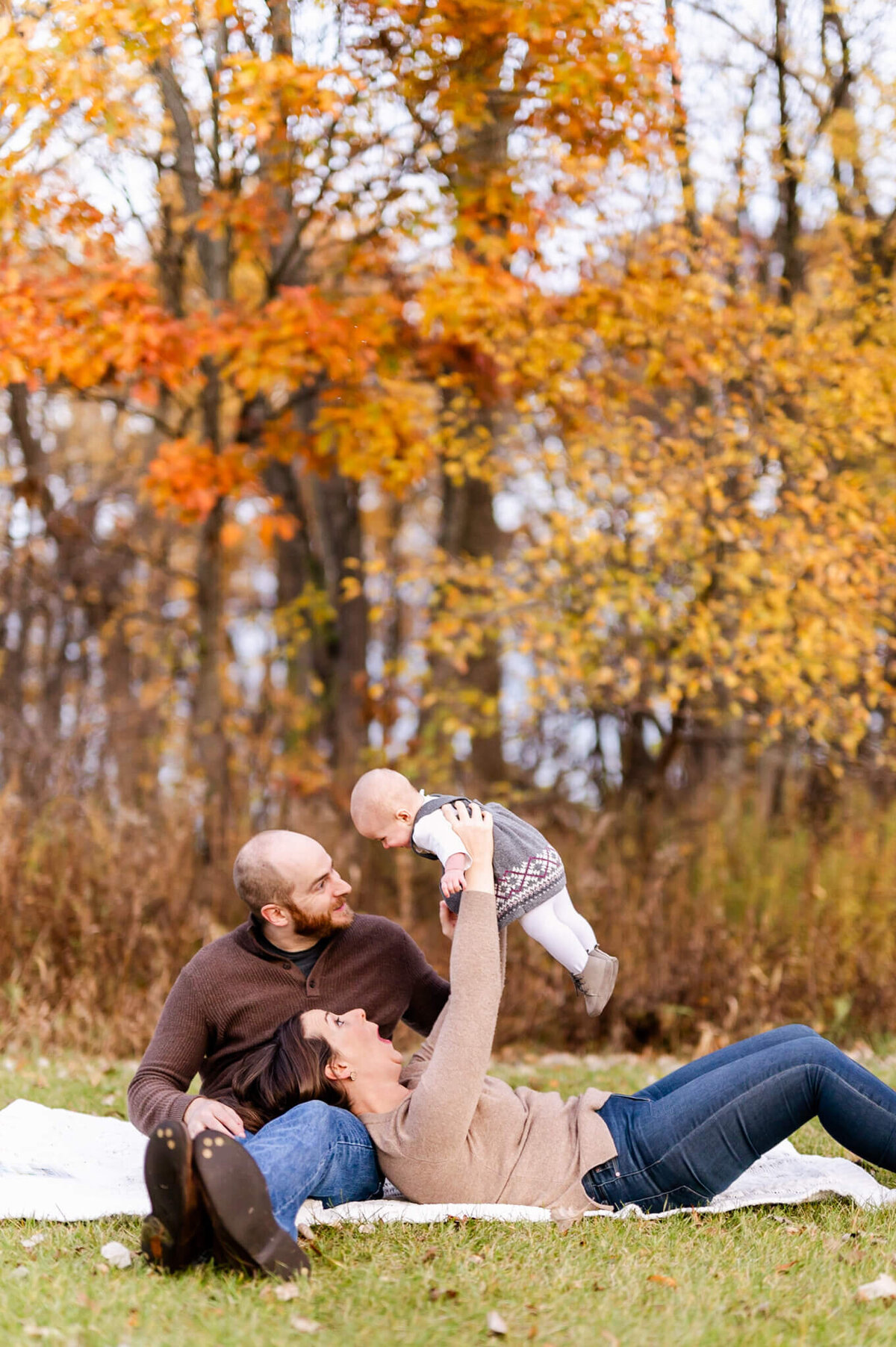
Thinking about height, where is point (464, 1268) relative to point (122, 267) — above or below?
below

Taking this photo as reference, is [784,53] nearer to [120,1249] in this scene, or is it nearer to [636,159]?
[636,159]

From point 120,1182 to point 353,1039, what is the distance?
35.7 inches

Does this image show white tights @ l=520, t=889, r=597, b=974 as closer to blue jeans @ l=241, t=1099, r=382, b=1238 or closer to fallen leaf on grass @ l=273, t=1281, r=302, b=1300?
blue jeans @ l=241, t=1099, r=382, b=1238

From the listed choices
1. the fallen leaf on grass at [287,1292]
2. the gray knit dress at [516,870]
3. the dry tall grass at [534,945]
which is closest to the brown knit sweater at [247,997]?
the gray knit dress at [516,870]

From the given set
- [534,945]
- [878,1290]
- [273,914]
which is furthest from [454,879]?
[534,945]

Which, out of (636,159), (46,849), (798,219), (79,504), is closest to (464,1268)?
(46,849)

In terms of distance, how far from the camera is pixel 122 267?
716 centimetres

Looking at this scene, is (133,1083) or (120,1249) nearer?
(120,1249)

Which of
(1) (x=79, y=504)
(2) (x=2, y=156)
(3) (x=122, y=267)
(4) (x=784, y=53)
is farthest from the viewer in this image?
(1) (x=79, y=504)

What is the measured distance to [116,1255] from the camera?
2943 millimetres

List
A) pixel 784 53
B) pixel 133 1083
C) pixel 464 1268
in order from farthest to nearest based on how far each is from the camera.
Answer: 1. pixel 784 53
2. pixel 133 1083
3. pixel 464 1268

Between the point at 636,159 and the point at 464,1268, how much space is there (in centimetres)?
630

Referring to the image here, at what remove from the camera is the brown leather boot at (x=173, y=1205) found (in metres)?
2.66

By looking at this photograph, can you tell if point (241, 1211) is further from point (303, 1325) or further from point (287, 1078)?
point (287, 1078)
